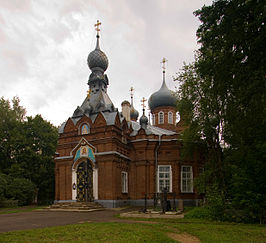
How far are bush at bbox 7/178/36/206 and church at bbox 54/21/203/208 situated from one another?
3992 millimetres

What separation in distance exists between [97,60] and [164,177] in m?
12.7

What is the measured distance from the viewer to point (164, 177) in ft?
72.1

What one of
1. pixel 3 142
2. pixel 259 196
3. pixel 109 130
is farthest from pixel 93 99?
pixel 259 196

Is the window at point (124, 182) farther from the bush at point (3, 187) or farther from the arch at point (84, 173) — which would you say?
the bush at point (3, 187)

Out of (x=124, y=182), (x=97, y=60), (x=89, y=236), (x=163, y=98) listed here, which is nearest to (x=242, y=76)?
(x=89, y=236)

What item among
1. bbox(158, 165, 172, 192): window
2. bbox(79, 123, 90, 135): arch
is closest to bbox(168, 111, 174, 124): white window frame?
bbox(158, 165, 172, 192): window

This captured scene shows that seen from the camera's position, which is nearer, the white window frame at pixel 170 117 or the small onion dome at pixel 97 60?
the small onion dome at pixel 97 60

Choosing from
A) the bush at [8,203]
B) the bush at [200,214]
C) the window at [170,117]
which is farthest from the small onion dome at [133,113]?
the bush at [200,214]

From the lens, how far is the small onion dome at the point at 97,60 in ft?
82.9

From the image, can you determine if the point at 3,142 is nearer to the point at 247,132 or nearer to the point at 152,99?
the point at 152,99

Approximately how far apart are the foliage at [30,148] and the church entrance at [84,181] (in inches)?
384

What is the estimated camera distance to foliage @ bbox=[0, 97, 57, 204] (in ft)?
93.9

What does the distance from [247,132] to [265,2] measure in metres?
6.33

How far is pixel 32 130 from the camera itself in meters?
29.8
